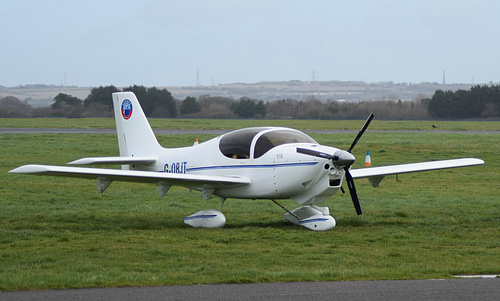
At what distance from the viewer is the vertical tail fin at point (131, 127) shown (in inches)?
648

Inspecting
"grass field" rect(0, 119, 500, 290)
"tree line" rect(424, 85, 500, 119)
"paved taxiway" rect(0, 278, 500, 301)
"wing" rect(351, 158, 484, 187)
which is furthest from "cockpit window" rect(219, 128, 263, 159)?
"tree line" rect(424, 85, 500, 119)

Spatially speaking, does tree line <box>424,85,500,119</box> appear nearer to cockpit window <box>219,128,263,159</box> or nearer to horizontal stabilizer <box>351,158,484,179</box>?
horizontal stabilizer <box>351,158,484,179</box>

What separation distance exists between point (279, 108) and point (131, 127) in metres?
97.6

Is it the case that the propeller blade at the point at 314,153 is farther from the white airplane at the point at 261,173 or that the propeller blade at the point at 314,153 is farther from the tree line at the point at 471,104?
the tree line at the point at 471,104

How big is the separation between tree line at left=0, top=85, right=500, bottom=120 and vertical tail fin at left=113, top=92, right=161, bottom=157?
265 ft

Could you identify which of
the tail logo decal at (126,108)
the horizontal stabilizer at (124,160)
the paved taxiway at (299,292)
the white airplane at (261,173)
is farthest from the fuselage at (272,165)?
the paved taxiway at (299,292)

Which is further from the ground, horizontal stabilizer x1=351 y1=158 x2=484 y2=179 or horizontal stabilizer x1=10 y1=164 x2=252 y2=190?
horizontal stabilizer x1=10 y1=164 x2=252 y2=190

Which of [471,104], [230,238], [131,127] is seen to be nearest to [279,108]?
[471,104]

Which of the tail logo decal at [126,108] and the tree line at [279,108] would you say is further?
the tree line at [279,108]

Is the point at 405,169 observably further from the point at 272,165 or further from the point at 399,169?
the point at 272,165

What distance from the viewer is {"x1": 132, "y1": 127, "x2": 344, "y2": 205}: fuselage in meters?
13.0

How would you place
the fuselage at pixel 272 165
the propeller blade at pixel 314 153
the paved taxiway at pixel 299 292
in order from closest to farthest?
the paved taxiway at pixel 299 292
the propeller blade at pixel 314 153
the fuselage at pixel 272 165

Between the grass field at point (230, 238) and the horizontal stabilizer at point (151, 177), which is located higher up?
the horizontal stabilizer at point (151, 177)

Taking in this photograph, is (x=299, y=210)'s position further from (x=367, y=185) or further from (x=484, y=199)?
(x=367, y=185)
